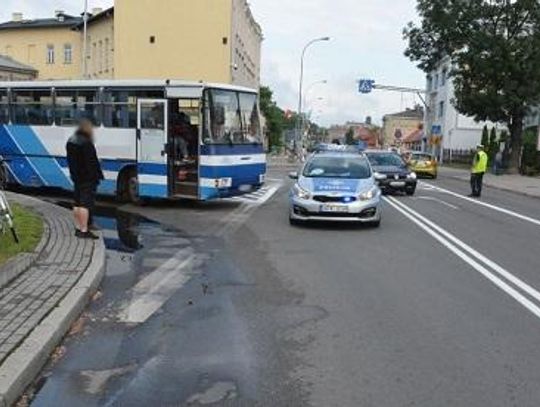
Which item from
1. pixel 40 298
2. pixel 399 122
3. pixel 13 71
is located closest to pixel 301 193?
pixel 40 298

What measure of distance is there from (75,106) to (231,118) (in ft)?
13.3

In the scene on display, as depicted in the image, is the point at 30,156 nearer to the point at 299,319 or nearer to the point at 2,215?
the point at 2,215

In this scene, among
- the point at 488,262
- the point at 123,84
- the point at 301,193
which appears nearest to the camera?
the point at 488,262

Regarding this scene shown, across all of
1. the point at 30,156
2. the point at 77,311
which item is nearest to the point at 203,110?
the point at 30,156

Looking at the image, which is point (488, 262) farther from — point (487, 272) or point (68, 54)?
point (68, 54)

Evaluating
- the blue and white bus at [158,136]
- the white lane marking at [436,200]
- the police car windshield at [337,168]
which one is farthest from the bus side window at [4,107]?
the white lane marking at [436,200]

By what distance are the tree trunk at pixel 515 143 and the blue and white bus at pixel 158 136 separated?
32.7 metres

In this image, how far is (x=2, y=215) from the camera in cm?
1109

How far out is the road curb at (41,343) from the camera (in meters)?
5.34

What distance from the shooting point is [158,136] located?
18.3 metres

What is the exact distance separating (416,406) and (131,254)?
7003 millimetres

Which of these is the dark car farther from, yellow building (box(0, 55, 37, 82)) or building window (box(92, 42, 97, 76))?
building window (box(92, 42, 97, 76))

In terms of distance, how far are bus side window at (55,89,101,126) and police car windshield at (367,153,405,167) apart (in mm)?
11779

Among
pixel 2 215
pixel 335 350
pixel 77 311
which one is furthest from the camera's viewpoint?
pixel 2 215
